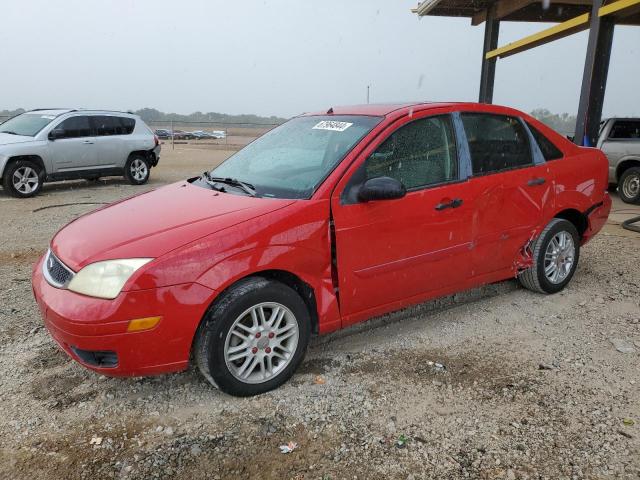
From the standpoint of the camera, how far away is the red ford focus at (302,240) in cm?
268

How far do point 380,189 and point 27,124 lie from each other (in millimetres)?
10298

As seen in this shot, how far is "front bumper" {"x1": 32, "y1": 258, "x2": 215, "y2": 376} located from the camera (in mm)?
2602

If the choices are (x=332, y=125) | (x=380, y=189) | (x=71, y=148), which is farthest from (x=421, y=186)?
(x=71, y=148)

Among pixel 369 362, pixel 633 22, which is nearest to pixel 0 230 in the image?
pixel 369 362

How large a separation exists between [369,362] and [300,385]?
530 millimetres

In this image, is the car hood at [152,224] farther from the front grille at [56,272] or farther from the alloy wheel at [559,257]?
the alloy wheel at [559,257]

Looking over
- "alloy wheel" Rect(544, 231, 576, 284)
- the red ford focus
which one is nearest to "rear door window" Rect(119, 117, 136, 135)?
the red ford focus

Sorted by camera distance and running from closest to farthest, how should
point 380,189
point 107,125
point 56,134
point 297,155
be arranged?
point 380,189 < point 297,155 < point 56,134 < point 107,125

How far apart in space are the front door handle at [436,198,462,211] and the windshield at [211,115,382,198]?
0.70 metres

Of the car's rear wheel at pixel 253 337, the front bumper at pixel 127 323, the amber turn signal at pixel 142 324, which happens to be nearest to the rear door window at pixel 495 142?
the car's rear wheel at pixel 253 337

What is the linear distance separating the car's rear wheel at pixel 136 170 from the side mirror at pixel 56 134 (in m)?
1.57

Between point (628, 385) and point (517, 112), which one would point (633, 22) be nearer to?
point (517, 112)

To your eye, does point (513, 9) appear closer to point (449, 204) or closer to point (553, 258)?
point (553, 258)

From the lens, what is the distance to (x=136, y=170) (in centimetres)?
1213
